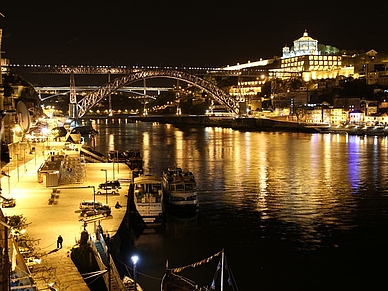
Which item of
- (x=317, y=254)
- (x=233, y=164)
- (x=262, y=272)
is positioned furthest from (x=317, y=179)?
(x=262, y=272)

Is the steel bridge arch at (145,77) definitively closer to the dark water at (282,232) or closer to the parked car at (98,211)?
the dark water at (282,232)

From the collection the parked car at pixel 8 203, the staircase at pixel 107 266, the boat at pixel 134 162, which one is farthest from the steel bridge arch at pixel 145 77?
the staircase at pixel 107 266

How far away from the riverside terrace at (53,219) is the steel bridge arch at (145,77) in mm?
28398

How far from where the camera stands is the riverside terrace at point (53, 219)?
4457 millimetres

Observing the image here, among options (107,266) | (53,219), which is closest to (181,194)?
(53,219)

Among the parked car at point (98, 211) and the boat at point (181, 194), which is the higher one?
the parked car at point (98, 211)

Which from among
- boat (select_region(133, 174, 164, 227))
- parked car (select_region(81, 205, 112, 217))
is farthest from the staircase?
boat (select_region(133, 174, 164, 227))

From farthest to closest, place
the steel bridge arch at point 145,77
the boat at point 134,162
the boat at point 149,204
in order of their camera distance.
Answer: the steel bridge arch at point 145,77, the boat at point 134,162, the boat at point 149,204

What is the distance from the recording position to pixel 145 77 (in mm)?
43500

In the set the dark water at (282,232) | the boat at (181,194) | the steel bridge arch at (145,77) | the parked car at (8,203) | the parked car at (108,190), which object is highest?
A: the steel bridge arch at (145,77)

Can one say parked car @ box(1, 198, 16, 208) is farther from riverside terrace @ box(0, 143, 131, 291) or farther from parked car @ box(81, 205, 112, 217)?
parked car @ box(81, 205, 112, 217)

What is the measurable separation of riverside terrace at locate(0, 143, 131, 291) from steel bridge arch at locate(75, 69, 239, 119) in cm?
2840

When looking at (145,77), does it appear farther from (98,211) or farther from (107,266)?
(107,266)

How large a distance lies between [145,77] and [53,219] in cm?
3724
